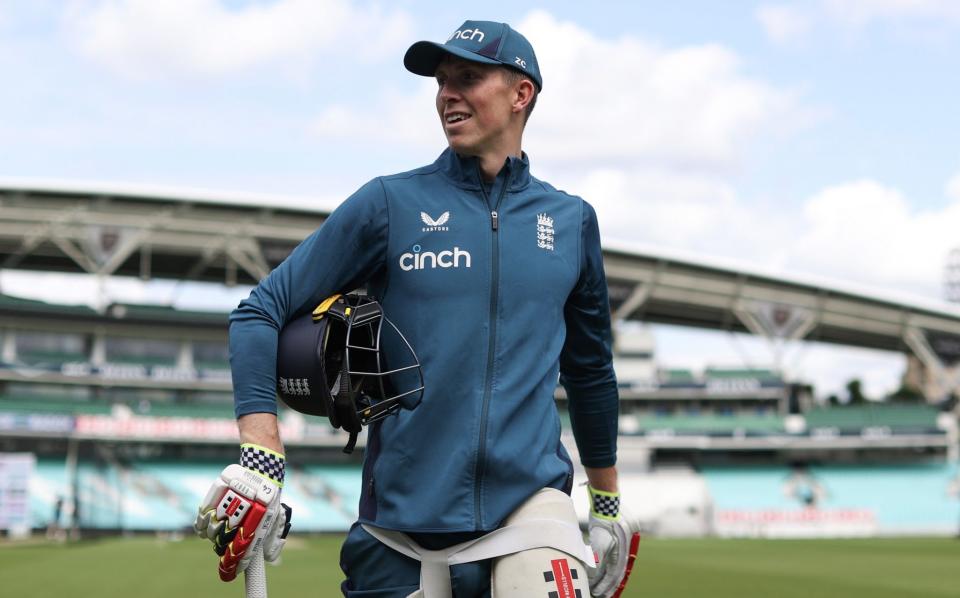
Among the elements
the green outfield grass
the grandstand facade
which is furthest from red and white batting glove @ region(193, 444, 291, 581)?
the grandstand facade

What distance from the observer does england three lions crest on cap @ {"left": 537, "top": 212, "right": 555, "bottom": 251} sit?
3.16 m

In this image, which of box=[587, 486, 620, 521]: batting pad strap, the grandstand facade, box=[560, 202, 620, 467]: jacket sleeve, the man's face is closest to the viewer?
the man's face

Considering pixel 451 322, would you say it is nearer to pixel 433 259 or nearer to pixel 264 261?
pixel 433 259

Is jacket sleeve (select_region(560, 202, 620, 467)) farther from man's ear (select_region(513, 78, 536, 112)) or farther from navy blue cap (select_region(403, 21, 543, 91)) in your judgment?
navy blue cap (select_region(403, 21, 543, 91))

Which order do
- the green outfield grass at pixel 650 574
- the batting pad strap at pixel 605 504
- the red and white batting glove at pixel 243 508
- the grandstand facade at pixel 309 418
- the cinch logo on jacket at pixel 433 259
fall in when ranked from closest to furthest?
the red and white batting glove at pixel 243 508
the cinch logo on jacket at pixel 433 259
the batting pad strap at pixel 605 504
the green outfield grass at pixel 650 574
the grandstand facade at pixel 309 418

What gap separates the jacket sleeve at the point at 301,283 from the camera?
2807 mm

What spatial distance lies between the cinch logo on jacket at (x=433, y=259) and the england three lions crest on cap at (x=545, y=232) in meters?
0.25

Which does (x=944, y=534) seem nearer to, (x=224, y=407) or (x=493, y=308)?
(x=224, y=407)

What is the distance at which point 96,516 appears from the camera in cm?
3912

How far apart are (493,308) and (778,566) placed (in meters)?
19.0

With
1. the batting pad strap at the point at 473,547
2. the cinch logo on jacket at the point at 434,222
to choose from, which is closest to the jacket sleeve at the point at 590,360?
the cinch logo on jacket at the point at 434,222

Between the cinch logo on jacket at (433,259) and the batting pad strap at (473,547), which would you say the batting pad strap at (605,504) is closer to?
the batting pad strap at (473,547)

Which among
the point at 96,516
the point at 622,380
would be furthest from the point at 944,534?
the point at 96,516

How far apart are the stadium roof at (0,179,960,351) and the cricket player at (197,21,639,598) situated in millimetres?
43675
